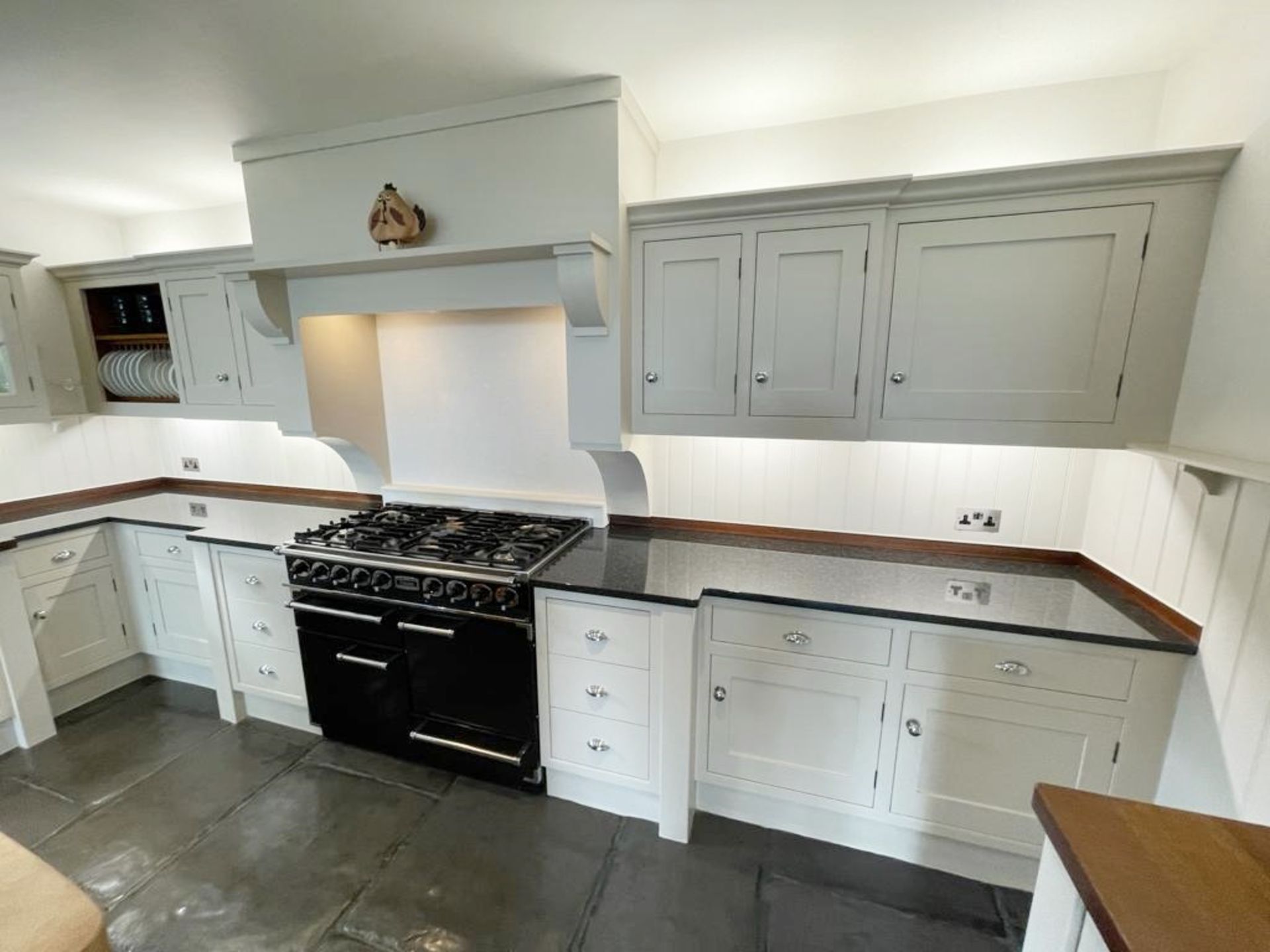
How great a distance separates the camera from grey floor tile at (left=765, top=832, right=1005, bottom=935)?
1.55 meters

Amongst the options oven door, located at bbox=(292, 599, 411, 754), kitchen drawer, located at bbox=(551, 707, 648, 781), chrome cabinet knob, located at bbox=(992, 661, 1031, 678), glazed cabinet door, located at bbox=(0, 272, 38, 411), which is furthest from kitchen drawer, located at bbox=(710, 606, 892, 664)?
glazed cabinet door, located at bbox=(0, 272, 38, 411)

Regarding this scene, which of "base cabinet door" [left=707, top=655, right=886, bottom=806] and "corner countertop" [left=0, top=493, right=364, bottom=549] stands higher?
"corner countertop" [left=0, top=493, right=364, bottom=549]

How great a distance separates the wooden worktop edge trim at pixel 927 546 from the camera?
1535mm

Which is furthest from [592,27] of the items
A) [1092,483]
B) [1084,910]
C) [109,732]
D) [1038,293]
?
[109,732]

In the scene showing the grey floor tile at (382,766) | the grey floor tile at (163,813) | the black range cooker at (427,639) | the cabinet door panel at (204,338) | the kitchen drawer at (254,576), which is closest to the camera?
the grey floor tile at (163,813)

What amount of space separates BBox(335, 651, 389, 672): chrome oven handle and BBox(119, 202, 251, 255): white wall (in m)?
2.23

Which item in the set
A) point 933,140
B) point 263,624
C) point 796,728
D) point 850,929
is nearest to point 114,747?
point 263,624

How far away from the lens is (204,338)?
2.46 metres

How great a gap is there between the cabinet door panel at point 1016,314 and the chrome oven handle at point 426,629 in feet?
5.72

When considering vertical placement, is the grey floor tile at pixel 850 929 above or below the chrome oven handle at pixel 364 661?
below

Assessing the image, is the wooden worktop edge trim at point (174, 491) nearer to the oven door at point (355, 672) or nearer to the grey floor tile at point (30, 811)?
the oven door at point (355, 672)

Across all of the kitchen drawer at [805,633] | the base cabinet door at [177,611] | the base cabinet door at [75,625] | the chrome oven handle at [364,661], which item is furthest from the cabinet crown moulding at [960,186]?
the base cabinet door at [75,625]

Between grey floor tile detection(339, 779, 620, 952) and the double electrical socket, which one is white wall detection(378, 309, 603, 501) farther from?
the double electrical socket

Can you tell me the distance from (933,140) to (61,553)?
4.06 metres
